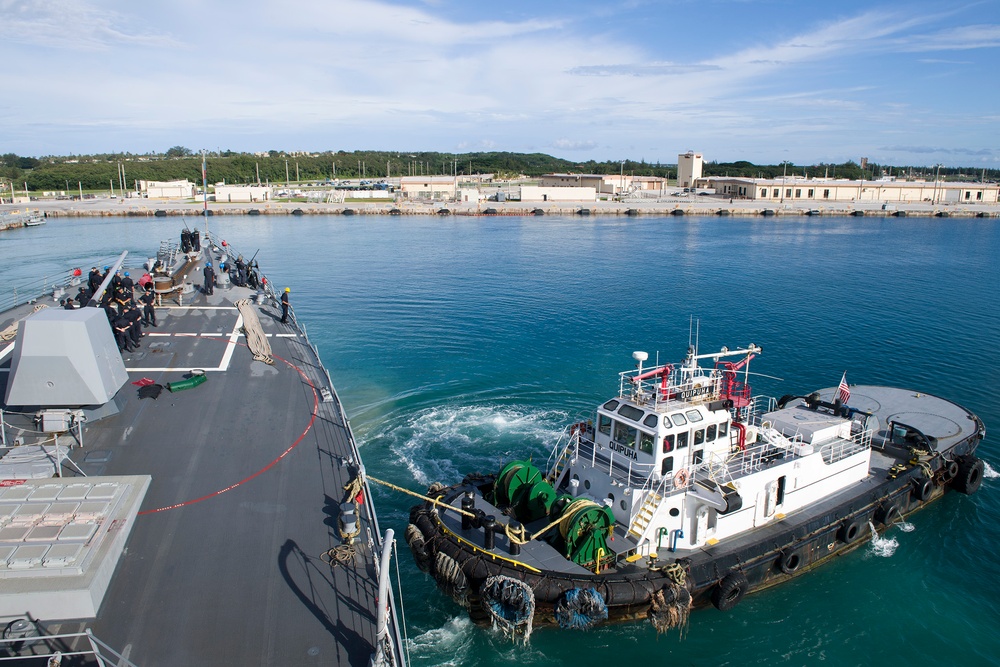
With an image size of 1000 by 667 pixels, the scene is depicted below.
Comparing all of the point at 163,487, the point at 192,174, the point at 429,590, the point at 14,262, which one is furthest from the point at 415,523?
the point at 192,174

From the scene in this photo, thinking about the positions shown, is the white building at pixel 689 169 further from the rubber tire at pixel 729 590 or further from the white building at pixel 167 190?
the rubber tire at pixel 729 590

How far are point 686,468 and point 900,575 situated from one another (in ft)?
25.0

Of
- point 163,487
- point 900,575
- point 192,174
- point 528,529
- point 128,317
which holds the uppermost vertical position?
point 192,174

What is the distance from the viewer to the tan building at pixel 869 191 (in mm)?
141375

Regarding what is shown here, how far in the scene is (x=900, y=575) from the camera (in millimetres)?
18062

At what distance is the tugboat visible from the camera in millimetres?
14805

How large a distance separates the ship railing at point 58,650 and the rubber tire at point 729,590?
12.7 m

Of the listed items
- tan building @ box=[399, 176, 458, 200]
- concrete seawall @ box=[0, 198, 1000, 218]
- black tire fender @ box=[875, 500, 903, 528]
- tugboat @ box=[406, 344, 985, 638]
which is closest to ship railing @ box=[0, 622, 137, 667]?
tugboat @ box=[406, 344, 985, 638]

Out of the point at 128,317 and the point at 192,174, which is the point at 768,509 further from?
the point at 192,174

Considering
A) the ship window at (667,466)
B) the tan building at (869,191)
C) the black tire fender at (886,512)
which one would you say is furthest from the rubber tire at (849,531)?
the tan building at (869,191)

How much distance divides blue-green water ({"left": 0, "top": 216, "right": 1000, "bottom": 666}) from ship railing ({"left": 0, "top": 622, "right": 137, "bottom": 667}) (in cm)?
752

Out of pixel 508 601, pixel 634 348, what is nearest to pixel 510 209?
pixel 634 348

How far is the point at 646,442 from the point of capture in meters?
16.1

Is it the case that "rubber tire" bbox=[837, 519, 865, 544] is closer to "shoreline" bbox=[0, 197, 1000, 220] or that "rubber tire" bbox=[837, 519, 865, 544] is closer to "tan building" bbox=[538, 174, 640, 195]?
"shoreline" bbox=[0, 197, 1000, 220]
